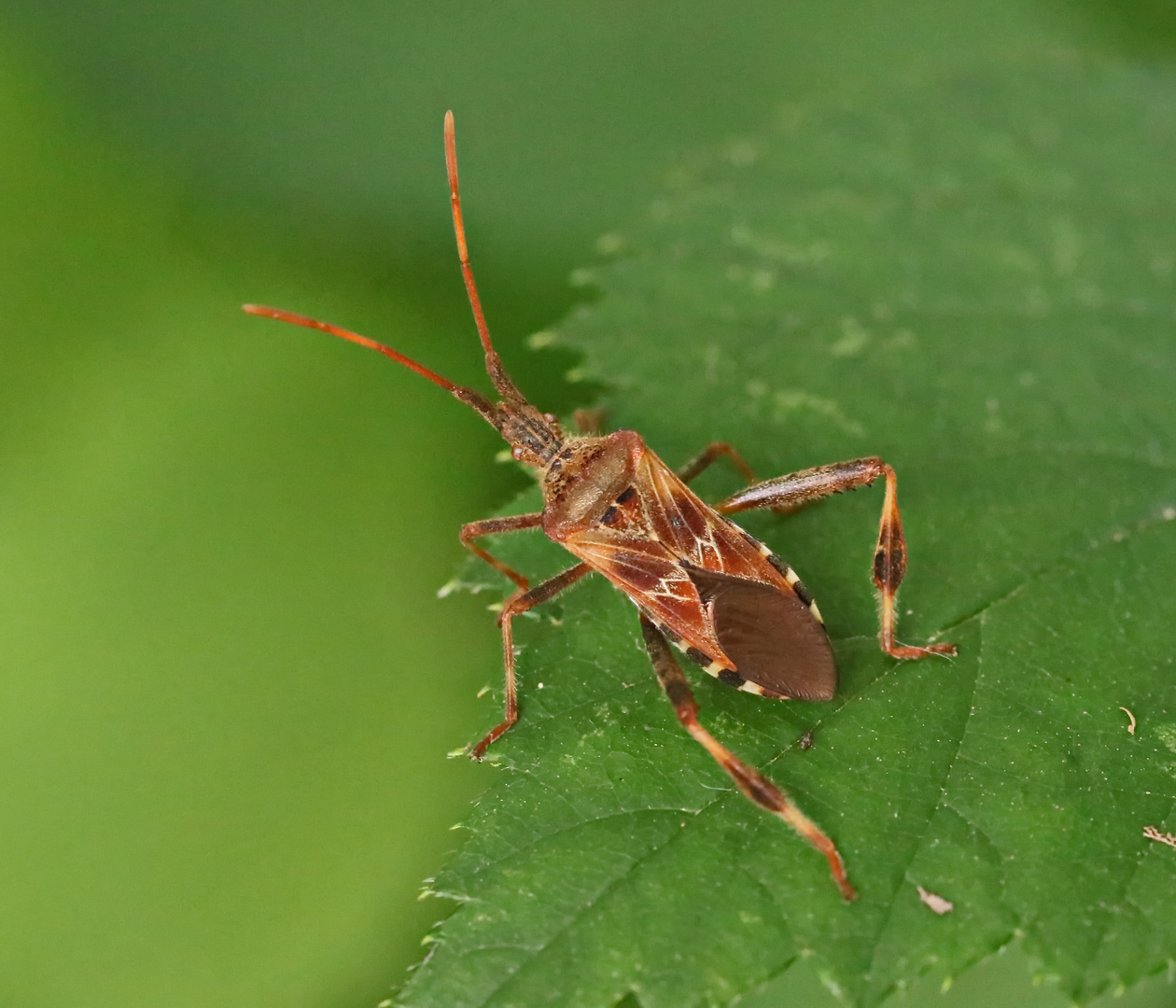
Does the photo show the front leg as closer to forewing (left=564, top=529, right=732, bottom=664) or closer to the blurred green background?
forewing (left=564, top=529, right=732, bottom=664)

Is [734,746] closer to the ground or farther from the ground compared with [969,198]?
closer to the ground

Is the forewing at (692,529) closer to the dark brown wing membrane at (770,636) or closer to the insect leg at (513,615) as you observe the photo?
the dark brown wing membrane at (770,636)

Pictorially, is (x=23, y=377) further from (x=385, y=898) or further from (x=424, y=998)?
(x=424, y=998)

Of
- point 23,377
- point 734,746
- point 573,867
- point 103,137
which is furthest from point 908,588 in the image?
point 103,137

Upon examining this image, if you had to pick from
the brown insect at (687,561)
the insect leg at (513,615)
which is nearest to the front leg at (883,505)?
the brown insect at (687,561)

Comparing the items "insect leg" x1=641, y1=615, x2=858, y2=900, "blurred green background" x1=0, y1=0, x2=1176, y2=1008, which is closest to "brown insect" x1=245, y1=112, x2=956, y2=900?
"insect leg" x1=641, y1=615, x2=858, y2=900
